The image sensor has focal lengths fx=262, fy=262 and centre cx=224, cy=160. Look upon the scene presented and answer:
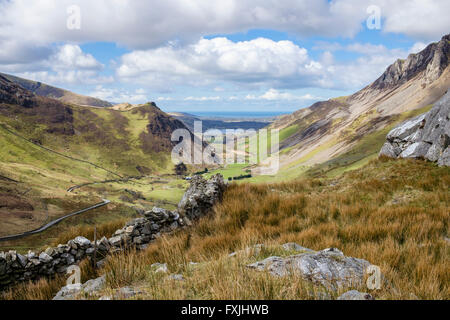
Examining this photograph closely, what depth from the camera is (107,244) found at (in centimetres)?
841

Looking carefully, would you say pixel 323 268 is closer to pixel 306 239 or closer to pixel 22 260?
pixel 306 239

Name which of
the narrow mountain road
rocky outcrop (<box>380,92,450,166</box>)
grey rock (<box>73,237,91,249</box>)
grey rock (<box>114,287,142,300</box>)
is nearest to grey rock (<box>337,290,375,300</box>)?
grey rock (<box>114,287,142,300</box>)

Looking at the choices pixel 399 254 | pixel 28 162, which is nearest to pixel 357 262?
pixel 399 254

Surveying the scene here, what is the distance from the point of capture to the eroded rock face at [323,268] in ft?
13.8

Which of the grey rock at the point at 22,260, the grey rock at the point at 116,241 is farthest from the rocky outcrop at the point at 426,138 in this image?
the grey rock at the point at 22,260

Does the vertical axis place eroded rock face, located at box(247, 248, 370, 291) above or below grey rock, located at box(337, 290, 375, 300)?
below

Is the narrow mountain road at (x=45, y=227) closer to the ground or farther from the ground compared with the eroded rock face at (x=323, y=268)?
closer to the ground

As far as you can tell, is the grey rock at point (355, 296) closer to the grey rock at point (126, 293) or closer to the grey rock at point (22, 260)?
the grey rock at point (126, 293)

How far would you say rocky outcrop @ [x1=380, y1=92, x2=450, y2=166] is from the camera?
16094 millimetres

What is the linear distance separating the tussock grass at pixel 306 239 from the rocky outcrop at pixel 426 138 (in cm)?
176

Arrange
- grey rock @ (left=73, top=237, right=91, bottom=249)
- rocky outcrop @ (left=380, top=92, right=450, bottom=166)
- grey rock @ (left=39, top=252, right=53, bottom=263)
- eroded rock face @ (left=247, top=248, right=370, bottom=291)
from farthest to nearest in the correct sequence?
1. rocky outcrop @ (left=380, top=92, right=450, bottom=166)
2. grey rock @ (left=73, top=237, right=91, bottom=249)
3. grey rock @ (left=39, top=252, right=53, bottom=263)
4. eroded rock face @ (left=247, top=248, right=370, bottom=291)

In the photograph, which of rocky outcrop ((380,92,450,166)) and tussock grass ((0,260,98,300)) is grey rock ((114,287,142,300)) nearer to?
tussock grass ((0,260,98,300))
